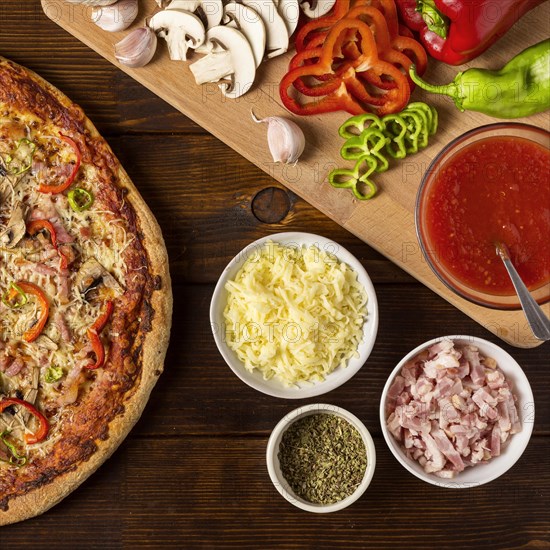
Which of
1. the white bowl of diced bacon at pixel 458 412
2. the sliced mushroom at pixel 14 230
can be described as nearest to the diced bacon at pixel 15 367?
the sliced mushroom at pixel 14 230

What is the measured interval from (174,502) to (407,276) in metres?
2.00

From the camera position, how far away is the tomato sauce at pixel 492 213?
3381 mm

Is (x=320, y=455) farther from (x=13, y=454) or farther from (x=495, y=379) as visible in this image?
(x=13, y=454)

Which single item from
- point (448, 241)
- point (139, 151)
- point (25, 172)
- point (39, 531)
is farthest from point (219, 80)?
point (39, 531)

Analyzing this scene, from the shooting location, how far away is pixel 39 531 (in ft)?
13.4

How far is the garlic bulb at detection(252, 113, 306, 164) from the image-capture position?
3.73m

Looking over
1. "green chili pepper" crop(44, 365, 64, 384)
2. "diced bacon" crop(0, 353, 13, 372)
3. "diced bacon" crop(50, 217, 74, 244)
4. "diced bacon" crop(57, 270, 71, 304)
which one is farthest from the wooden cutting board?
"diced bacon" crop(0, 353, 13, 372)

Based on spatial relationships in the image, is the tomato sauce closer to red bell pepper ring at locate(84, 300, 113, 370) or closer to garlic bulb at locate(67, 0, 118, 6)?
red bell pepper ring at locate(84, 300, 113, 370)

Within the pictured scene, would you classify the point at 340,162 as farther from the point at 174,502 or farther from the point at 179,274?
the point at 174,502

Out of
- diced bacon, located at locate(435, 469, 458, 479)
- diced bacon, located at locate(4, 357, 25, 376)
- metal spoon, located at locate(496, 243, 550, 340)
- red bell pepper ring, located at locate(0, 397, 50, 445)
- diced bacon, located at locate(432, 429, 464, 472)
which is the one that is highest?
metal spoon, located at locate(496, 243, 550, 340)

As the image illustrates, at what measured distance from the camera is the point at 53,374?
3807 mm

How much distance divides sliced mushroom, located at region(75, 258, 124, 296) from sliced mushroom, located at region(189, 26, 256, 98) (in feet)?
3.94

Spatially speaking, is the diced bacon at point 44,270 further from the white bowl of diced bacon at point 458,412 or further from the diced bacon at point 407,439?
the diced bacon at point 407,439

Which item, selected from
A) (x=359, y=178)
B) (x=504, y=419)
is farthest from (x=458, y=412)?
(x=359, y=178)
